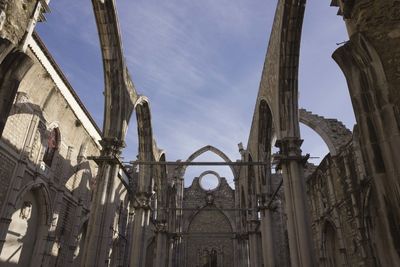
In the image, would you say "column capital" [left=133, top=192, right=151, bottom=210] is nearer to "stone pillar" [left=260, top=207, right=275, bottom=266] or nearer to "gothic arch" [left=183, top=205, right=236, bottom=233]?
"stone pillar" [left=260, top=207, right=275, bottom=266]

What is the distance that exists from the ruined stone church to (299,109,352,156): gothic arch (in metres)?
0.07

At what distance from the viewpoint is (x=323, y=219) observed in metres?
17.6

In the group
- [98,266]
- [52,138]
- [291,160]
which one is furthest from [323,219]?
[52,138]

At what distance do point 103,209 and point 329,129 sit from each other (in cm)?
1321

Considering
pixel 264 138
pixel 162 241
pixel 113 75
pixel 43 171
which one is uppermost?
pixel 113 75

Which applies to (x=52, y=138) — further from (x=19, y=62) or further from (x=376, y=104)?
(x=376, y=104)

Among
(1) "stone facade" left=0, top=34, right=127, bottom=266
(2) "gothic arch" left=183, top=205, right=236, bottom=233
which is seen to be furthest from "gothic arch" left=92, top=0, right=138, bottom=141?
(2) "gothic arch" left=183, top=205, right=236, bottom=233

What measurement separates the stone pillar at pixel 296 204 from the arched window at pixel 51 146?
32.4 ft

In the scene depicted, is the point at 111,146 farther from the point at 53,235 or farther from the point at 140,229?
the point at 53,235

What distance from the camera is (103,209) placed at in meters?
9.65

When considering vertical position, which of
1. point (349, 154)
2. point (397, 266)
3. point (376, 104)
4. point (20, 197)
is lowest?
point (397, 266)

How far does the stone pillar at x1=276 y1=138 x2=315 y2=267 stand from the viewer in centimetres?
877

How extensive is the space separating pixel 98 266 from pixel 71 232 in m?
7.86

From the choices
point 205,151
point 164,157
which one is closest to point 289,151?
point 164,157
